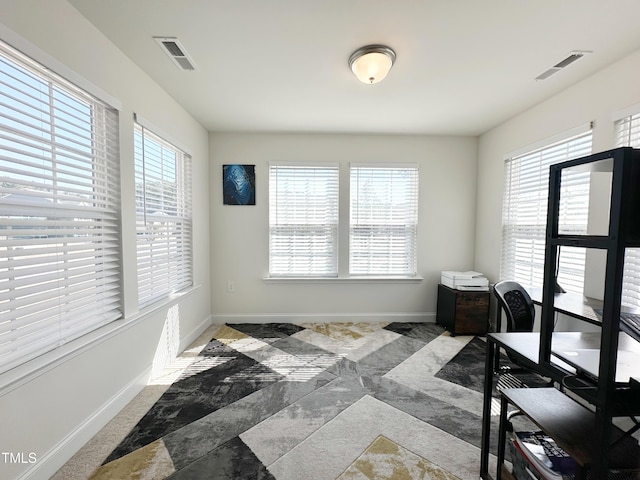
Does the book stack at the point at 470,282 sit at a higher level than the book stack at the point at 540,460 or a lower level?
higher

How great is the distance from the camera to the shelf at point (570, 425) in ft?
3.20

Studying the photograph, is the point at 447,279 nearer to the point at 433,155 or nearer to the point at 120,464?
the point at 433,155

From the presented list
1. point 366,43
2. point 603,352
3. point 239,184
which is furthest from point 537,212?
point 239,184

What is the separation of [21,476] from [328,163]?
3.59 meters

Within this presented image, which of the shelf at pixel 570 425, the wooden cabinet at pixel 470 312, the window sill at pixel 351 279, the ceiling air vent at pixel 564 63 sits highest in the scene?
the ceiling air vent at pixel 564 63

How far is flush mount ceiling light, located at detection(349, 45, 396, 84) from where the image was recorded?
6.31ft

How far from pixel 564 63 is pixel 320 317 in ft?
11.6

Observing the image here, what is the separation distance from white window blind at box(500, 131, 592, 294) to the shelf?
5.42 ft

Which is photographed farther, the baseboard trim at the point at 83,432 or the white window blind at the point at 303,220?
the white window blind at the point at 303,220

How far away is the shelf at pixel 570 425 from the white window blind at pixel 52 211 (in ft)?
7.82

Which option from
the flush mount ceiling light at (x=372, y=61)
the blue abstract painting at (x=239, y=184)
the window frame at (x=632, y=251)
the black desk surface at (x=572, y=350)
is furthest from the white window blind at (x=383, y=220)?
the black desk surface at (x=572, y=350)

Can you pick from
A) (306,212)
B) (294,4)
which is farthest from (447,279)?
(294,4)

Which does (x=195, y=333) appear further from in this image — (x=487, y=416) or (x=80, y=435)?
(x=487, y=416)

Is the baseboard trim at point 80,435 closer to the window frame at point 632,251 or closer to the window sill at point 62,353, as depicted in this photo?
the window sill at point 62,353
